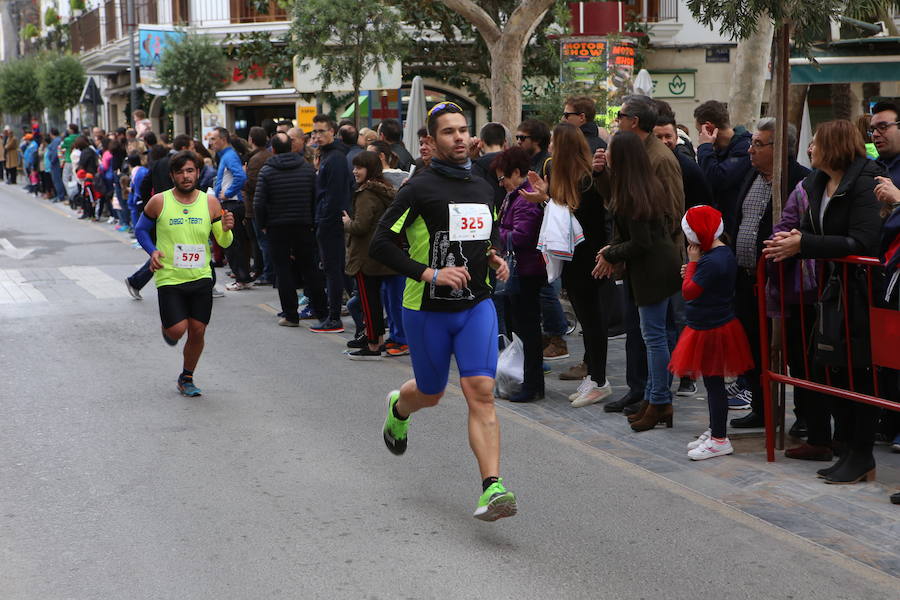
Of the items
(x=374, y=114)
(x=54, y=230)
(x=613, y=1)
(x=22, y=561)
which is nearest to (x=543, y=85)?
(x=613, y=1)

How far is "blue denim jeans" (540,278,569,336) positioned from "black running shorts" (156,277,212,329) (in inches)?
111

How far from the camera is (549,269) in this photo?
25.9 ft

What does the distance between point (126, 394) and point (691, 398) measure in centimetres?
413

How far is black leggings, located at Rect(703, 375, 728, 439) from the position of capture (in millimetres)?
6621

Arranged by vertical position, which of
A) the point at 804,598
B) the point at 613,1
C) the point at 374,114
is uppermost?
the point at 613,1

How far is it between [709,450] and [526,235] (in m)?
2.22

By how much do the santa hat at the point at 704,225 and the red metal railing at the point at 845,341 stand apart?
339 millimetres

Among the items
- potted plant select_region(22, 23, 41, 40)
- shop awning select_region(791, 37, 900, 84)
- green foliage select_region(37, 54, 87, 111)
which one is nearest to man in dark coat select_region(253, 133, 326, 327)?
shop awning select_region(791, 37, 900, 84)

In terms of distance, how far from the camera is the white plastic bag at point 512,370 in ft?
26.9

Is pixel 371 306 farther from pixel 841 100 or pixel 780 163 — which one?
pixel 841 100

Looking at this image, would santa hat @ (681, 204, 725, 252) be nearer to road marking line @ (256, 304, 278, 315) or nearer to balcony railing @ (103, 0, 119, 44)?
road marking line @ (256, 304, 278, 315)

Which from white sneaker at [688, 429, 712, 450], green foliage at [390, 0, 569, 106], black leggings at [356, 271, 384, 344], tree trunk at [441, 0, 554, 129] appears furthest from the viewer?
green foliage at [390, 0, 569, 106]

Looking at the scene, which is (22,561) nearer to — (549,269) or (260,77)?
(549,269)

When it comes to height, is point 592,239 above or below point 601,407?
above
